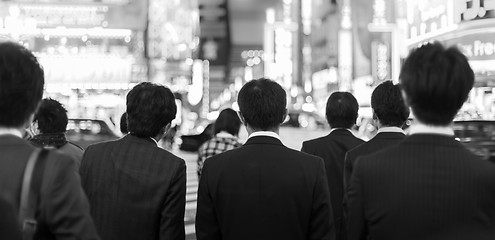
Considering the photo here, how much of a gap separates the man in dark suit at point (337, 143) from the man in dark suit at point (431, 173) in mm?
2452

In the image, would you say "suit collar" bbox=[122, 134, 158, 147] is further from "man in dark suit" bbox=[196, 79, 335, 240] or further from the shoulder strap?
the shoulder strap

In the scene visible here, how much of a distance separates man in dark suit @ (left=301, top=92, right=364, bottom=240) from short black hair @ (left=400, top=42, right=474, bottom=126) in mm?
2510

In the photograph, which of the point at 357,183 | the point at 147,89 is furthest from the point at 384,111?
the point at 357,183

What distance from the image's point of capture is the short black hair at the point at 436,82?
207cm

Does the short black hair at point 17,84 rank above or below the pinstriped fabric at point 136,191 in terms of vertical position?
above

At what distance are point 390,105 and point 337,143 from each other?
808mm

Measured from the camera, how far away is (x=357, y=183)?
217 centimetres

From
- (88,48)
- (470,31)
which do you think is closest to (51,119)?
(470,31)

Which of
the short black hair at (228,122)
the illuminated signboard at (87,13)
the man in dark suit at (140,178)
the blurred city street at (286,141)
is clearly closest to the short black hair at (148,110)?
the man in dark suit at (140,178)

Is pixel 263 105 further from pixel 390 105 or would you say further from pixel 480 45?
pixel 480 45

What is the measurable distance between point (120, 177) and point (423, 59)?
1806 mm

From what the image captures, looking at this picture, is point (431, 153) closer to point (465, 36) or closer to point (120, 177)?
point (120, 177)

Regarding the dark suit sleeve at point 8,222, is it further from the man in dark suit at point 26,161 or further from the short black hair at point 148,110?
the short black hair at point 148,110

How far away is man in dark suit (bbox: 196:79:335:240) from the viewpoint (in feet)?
9.73
